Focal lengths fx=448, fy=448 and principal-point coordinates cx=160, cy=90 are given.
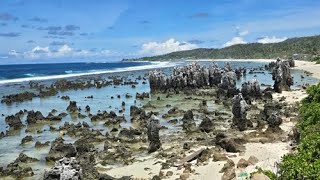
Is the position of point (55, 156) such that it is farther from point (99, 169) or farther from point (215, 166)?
point (215, 166)

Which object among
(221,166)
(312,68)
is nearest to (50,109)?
(221,166)

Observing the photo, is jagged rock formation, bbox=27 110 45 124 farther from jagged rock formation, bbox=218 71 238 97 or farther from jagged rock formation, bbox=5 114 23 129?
jagged rock formation, bbox=218 71 238 97

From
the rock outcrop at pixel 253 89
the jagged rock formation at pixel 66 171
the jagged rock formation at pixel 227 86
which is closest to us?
the jagged rock formation at pixel 66 171

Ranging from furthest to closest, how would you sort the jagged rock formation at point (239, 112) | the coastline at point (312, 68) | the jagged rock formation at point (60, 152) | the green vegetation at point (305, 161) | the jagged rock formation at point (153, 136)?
the coastline at point (312, 68) < the jagged rock formation at point (239, 112) < the jagged rock formation at point (153, 136) < the jagged rock formation at point (60, 152) < the green vegetation at point (305, 161)

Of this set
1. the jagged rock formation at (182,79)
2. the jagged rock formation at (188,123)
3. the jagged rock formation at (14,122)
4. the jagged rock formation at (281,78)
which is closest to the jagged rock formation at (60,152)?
the jagged rock formation at (188,123)

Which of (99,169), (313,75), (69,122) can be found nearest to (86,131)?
(69,122)

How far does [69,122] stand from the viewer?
42.4m

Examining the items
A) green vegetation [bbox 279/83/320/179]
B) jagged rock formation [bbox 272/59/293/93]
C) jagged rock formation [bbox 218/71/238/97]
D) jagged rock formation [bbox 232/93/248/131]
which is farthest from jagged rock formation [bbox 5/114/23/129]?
jagged rock formation [bbox 272/59/293/93]

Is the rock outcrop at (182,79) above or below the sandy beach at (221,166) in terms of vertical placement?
above

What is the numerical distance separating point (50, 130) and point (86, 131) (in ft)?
13.3

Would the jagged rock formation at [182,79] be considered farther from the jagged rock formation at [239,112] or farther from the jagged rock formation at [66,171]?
the jagged rock formation at [66,171]

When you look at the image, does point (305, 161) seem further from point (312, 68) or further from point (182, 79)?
point (312, 68)

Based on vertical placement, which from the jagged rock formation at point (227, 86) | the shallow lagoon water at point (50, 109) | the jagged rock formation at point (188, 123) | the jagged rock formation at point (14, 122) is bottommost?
the shallow lagoon water at point (50, 109)

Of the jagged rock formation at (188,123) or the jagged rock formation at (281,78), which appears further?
the jagged rock formation at (281,78)
